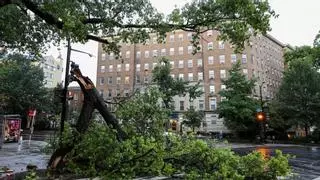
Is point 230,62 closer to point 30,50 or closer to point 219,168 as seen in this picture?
point 30,50

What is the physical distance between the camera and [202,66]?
74.7 metres

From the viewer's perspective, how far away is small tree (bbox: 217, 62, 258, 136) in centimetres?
5122

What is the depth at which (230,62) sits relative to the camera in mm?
71750

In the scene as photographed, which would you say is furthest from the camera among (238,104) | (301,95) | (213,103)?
(213,103)

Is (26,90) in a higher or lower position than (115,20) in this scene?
higher

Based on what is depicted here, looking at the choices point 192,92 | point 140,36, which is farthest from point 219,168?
point 192,92

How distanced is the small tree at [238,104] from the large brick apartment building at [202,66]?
12521 mm

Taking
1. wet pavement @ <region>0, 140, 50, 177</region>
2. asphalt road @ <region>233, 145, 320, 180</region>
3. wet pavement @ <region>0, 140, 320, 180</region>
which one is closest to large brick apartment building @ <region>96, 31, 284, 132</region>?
asphalt road @ <region>233, 145, 320, 180</region>

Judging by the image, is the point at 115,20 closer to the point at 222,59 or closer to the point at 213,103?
the point at 213,103

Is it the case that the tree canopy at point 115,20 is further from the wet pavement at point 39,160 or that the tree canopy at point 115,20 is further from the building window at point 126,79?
the building window at point 126,79

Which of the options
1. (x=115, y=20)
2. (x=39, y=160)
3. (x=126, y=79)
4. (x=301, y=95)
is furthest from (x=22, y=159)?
(x=126, y=79)

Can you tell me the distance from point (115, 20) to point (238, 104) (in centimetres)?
4188

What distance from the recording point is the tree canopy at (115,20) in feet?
29.9

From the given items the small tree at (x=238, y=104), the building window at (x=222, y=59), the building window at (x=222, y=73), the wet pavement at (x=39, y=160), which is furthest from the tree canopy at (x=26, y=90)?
the building window at (x=222, y=59)
